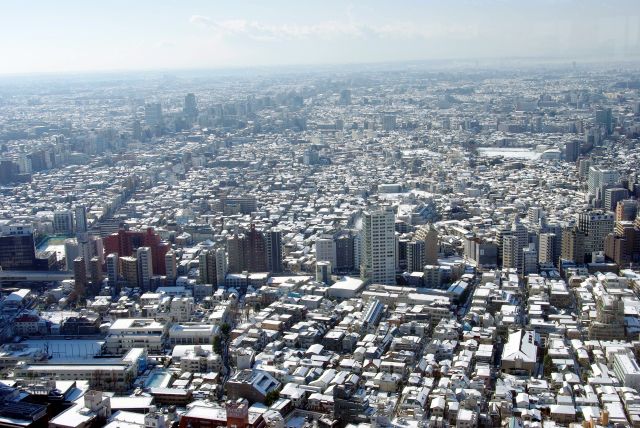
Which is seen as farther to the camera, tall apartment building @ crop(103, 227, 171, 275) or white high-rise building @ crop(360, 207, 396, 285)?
tall apartment building @ crop(103, 227, 171, 275)

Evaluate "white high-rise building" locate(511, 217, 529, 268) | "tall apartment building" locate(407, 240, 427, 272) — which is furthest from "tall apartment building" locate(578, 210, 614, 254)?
"tall apartment building" locate(407, 240, 427, 272)

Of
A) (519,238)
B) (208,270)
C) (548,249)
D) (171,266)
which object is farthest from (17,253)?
(548,249)

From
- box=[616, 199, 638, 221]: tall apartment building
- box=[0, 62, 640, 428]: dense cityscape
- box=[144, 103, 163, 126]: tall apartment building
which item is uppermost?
box=[144, 103, 163, 126]: tall apartment building

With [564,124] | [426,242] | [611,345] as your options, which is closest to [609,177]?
[426,242]

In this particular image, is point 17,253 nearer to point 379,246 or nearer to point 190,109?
point 379,246

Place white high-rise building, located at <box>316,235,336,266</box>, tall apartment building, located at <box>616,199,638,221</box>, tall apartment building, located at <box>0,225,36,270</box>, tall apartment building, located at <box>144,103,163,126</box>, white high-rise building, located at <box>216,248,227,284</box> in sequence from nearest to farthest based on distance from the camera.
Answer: white high-rise building, located at <box>216,248,227,284</box> < white high-rise building, located at <box>316,235,336,266</box> < tall apartment building, located at <box>0,225,36,270</box> < tall apartment building, located at <box>616,199,638,221</box> < tall apartment building, located at <box>144,103,163,126</box>

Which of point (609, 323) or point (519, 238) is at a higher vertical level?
point (519, 238)

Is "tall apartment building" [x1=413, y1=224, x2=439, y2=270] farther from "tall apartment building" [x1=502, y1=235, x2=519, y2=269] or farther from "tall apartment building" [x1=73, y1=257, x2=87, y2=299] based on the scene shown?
"tall apartment building" [x1=73, y1=257, x2=87, y2=299]
